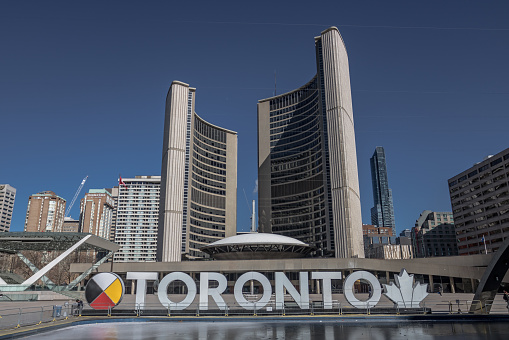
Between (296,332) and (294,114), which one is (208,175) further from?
(296,332)

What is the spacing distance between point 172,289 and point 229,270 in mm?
15416

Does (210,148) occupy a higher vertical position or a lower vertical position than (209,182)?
higher

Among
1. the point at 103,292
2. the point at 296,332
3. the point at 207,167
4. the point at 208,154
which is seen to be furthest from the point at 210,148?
the point at 296,332

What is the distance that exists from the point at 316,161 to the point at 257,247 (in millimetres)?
54623

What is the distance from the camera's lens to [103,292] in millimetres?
32281

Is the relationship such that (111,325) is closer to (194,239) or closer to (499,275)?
(499,275)

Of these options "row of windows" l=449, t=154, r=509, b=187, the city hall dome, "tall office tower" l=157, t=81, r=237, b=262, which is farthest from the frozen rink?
"row of windows" l=449, t=154, r=509, b=187

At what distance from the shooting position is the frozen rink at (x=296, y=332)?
68.8 ft

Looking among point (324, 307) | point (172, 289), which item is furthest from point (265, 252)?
point (324, 307)

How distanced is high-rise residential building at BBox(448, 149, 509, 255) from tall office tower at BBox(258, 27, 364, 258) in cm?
5014

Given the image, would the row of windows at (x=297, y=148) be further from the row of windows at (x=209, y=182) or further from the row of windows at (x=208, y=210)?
the row of windows at (x=208, y=210)

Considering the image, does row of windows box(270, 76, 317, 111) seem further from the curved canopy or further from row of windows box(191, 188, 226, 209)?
the curved canopy

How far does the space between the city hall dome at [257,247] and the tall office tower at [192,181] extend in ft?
102

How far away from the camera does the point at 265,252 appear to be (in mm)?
90750
